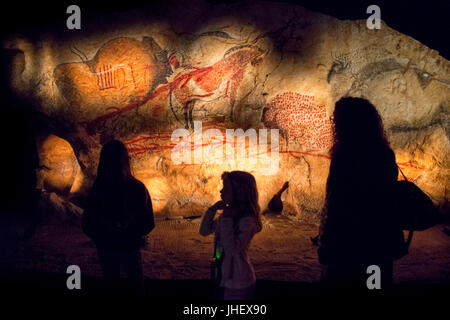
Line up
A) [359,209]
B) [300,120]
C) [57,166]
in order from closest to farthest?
[359,209] → [300,120] → [57,166]

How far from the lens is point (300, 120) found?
5410 millimetres

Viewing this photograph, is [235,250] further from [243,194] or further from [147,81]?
[147,81]

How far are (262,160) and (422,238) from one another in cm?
264

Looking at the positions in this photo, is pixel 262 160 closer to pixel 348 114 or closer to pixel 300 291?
pixel 300 291

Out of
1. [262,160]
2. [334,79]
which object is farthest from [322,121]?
[262,160]

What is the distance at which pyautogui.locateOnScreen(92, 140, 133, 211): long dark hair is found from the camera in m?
2.40

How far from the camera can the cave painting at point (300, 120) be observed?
528 cm

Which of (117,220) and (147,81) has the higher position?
(147,81)

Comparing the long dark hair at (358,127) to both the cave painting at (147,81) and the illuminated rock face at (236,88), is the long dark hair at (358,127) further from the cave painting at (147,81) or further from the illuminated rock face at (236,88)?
the cave painting at (147,81)

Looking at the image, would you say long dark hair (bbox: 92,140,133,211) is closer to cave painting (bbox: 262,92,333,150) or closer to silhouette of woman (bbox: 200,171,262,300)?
silhouette of woman (bbox: 200,171,262,300)

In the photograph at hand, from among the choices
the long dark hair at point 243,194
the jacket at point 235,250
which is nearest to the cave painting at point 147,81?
the long dark hair at point 243,194

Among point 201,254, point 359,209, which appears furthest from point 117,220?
point 201,254

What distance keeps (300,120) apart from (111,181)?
374 centimetres
